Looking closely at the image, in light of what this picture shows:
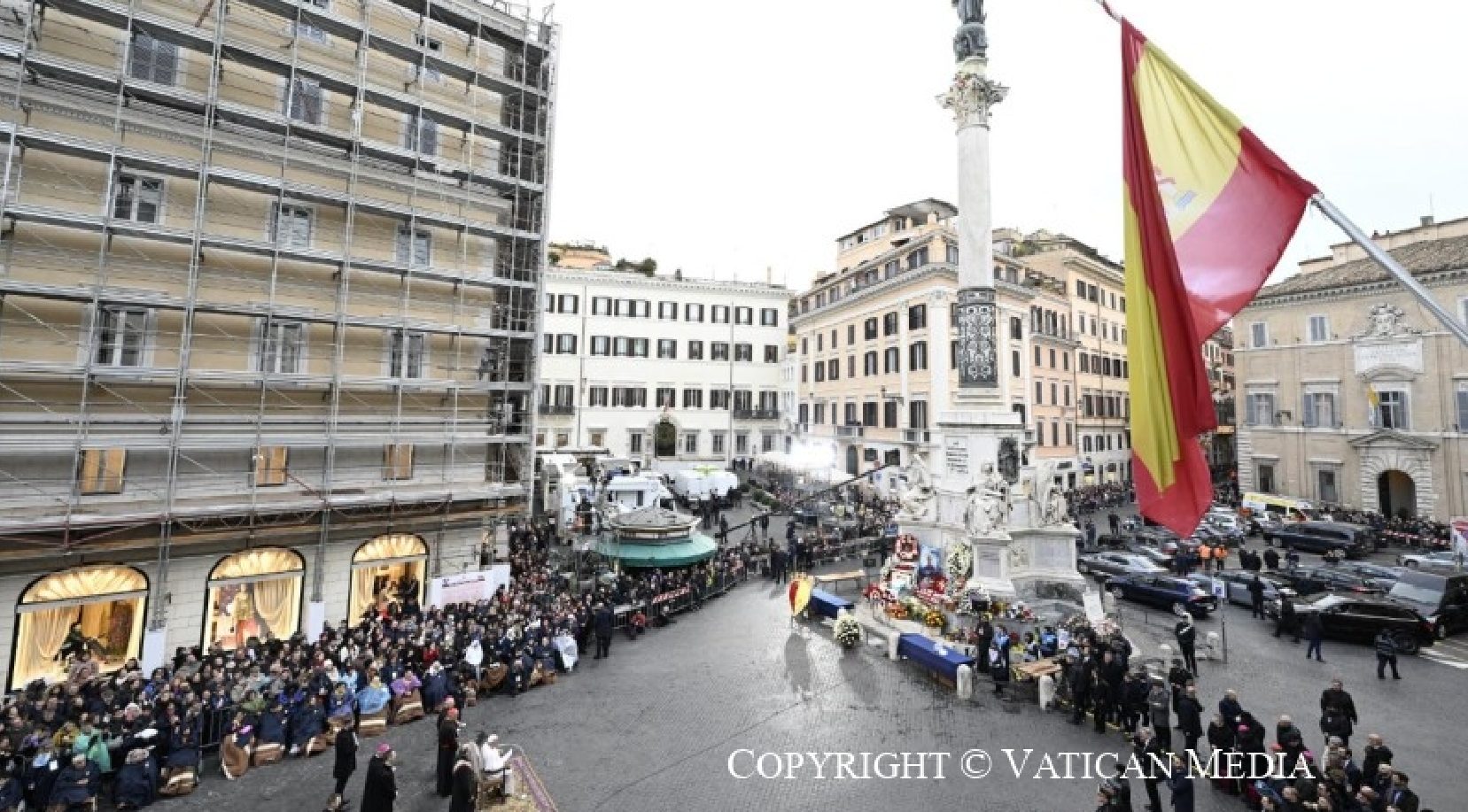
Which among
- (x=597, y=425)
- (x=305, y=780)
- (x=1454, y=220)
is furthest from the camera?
(x=597, y=425)

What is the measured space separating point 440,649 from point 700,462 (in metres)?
36.2

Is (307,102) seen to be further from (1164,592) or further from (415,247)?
(1164,592)

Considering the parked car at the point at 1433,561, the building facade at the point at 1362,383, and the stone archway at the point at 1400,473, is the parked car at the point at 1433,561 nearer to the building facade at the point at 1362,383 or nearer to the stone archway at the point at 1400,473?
the stone archway at the point at 1400,473

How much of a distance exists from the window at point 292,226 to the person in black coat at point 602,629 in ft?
40.2

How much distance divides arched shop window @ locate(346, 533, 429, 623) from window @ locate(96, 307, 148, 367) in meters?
6.88

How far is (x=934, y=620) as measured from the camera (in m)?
16.8

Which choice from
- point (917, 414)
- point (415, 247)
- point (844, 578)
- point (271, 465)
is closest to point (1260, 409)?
point (917, 414)

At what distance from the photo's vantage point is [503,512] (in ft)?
66.3

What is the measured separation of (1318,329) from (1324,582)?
26105 millimetres

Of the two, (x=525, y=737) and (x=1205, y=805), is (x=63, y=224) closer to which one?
(x=525, y=737)

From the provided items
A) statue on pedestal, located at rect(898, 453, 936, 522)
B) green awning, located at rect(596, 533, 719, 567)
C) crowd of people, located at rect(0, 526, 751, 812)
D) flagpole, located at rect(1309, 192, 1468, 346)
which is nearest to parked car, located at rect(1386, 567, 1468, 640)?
statue on pedestal, located at rect(898, 453, 936, 522)

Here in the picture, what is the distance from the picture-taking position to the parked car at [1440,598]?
1730 cm

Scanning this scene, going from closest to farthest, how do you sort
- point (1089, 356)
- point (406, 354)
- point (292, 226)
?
1. point (292, 226)
2. point (406, 354)
3. point (1089, 356)

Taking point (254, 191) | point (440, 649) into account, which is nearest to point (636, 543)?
point (440, 649)
